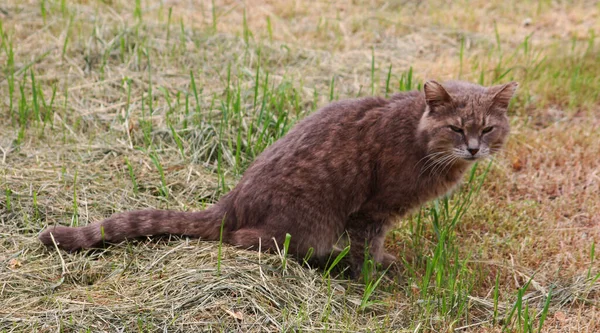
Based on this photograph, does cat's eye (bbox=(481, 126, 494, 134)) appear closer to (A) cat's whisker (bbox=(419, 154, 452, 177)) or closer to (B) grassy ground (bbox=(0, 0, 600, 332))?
(A) cat's whisker (bbox=(419, 154, 452, 177))

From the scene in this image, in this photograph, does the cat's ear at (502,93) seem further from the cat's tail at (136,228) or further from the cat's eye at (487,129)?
the cat's tail at (136,228)

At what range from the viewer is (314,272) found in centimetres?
352

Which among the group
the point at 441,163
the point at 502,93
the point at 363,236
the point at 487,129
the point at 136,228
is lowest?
the point at 363,236

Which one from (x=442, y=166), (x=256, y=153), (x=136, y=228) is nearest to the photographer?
(x=136, y=228)

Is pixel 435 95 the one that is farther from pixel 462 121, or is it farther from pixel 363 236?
pixel 363 236

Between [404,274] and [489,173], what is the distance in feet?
4.04

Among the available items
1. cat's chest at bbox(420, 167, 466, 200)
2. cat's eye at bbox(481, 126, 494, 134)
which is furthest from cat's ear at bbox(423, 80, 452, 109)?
cat's chest at bbox(420, 167, 466, 200)

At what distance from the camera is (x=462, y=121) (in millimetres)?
3545

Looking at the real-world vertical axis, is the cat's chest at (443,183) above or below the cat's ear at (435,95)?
below

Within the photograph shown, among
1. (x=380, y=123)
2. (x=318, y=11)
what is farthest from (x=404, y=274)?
(x=318, y=11)

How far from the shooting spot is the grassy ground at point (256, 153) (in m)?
3.23

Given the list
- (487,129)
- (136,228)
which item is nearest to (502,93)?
(487,129)

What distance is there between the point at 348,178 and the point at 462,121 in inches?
25.0

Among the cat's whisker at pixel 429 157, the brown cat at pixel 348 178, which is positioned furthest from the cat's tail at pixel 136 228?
the cat's whisker at pixel 429 157
